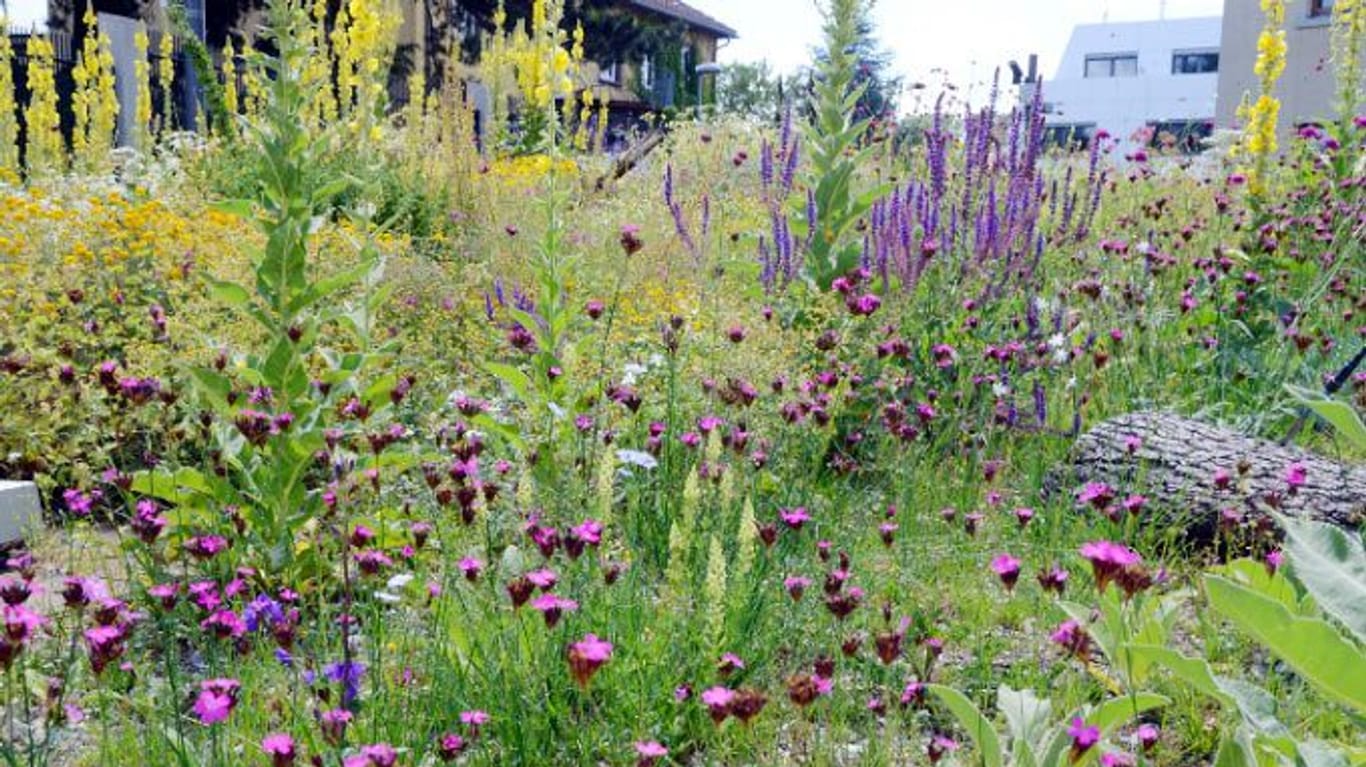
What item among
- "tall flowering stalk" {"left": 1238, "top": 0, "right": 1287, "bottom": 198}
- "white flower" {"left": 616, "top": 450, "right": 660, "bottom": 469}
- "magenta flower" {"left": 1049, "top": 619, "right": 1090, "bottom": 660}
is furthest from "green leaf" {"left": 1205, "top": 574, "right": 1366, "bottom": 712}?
"tall flowering stalk" {"left": 1238, "top": 0, "right": 1287, "bottom": 198}

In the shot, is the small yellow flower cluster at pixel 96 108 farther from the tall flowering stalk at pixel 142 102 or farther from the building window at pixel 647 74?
the building window at pixel 647 74

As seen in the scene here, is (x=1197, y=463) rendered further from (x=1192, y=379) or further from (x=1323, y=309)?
(x=1323, y=309)

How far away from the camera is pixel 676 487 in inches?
143

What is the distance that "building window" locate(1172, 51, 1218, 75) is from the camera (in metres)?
47.5

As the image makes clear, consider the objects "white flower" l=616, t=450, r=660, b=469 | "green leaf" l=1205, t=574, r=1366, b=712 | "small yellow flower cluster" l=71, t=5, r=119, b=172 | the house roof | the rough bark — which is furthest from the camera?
the house roof

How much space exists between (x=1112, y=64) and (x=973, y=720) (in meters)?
52.9

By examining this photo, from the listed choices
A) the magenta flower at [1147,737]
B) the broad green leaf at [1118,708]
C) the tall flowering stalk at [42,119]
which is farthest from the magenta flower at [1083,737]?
the tall flowering stalk at [42,119]

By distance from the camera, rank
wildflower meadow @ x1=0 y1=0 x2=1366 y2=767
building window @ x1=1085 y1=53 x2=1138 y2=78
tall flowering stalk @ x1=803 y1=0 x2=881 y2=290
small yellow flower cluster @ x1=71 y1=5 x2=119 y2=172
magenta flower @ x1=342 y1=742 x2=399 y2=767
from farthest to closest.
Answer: building window @ x1=1085 y1=53 x2=1138 y2=78 → small yellow flower cluster @ x1=71 y1=5 x2=119 y2=172 → tall flowering stalk @ x1=803 y1=0 x2=881 y2=290 → wildflower meadow @ x1=0 y1=0 x2=1366 y2=767 → magenta flower @ x1=342 y1=742 x2=399 y2=767

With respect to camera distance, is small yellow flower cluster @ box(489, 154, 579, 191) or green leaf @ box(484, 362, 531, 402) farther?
small yellow flower cluster @ box(489, 154, 579, 191)

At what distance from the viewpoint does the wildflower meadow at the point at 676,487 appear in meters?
2.18

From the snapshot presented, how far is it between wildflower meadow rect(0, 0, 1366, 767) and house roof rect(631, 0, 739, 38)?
28.8 meters

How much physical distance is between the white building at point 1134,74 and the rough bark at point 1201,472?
41.5 meters

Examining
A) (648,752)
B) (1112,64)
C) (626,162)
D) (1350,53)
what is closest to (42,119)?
(626,162)

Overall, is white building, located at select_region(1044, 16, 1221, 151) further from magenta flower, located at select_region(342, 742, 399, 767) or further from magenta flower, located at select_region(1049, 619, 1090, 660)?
magenta flower, located at select_region(342, 742, 399, 767)
